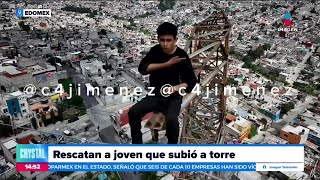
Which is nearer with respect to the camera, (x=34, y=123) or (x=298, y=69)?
(x=34, y=123)

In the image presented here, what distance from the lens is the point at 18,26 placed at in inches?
1821

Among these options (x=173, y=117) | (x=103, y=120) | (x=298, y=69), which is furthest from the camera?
(x=298, y=69)

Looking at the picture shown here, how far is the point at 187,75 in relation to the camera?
3.10 metres

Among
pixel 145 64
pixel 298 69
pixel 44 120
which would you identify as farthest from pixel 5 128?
pixel 298 69

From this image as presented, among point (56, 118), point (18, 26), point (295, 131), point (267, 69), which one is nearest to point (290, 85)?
point (267, 69)

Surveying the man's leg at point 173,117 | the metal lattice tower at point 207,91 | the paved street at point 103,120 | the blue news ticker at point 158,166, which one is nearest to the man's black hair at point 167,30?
the man's leg at point 173,117

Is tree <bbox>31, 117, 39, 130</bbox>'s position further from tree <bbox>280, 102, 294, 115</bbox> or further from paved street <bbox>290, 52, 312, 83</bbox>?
paved street <bbox>290, 52, 312, 83</bbox>

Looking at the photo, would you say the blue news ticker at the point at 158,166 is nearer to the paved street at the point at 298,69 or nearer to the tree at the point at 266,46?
the paved street at the point at 298,69

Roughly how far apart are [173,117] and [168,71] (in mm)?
549

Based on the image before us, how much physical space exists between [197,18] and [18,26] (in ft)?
106

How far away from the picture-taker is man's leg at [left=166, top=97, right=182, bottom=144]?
2.87 metres

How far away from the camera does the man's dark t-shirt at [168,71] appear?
3068mm

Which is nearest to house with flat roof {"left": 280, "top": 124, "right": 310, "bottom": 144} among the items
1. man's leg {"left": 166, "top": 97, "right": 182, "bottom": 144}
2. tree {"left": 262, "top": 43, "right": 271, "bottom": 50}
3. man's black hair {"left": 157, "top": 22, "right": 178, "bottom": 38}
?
man's leg {"left": 166, "top": 97, "right": 182, "bottom": 144}

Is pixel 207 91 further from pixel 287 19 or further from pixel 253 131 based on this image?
pixel 287 19
